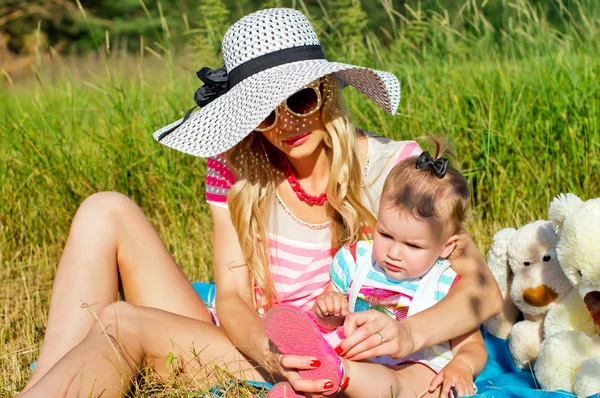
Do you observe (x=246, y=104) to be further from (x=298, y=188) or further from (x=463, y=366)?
(x=463, y=366)

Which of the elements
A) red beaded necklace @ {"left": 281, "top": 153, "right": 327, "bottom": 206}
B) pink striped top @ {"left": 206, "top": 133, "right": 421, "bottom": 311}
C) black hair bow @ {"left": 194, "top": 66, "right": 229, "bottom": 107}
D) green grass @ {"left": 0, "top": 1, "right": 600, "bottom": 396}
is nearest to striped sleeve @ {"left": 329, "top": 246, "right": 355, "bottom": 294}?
pink striped top @ {"left": 206, "top": 133, "right": 421, "bottom": 311}

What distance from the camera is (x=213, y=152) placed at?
233 cm

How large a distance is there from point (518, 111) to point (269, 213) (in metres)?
1.61

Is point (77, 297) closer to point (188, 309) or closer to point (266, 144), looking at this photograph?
point (188, 309)

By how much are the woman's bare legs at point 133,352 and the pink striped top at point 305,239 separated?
1.01 ft

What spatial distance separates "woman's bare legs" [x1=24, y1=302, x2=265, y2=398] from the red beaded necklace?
54 cm

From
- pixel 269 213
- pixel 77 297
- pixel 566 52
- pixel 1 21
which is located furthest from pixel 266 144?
pixel 1 21

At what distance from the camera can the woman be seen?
2240 mm

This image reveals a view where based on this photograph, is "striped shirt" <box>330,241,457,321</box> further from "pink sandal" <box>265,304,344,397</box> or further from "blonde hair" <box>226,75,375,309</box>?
"pink sandal" <box>265,304,344,397</box>

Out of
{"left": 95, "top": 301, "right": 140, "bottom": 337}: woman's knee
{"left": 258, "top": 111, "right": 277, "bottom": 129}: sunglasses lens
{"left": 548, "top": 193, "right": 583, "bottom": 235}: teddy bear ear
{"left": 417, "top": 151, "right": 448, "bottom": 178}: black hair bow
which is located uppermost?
{"left": 258, "top": 111, "right": 277, "bottom": 129}: sunglasses lens

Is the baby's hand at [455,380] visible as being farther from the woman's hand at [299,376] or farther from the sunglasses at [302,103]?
the sunglasses at [302,103]

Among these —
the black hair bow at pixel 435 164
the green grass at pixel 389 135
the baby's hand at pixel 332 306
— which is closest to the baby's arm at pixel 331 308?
the baby's hand at pixel 332 306

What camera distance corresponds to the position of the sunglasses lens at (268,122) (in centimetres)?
236

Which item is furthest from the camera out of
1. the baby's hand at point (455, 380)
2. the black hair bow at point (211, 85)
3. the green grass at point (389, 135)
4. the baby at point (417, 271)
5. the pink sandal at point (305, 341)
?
the green grass at point (389, 135)
